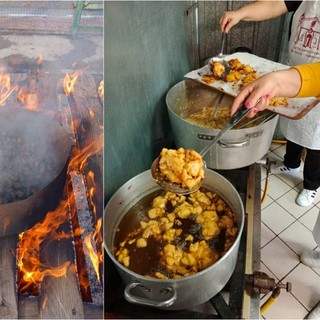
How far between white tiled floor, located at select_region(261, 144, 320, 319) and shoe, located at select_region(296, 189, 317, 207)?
0.03 m

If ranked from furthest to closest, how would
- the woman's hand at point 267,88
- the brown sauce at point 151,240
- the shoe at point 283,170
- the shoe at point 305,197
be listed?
the shoe at point 283,170
the shoe at point 305,197
the woman's hand at point 267,88
the brown sauce at point 151,240

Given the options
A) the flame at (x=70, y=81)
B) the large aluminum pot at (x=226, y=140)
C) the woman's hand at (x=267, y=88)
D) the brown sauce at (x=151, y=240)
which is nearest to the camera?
the flame at (x=70, y=81)

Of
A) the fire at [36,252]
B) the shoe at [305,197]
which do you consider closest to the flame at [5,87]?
the fire at [36,252]

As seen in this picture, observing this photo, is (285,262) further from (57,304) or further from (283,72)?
(57,304)

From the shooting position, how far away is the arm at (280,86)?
4.51 ft

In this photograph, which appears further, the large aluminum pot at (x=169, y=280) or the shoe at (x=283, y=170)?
the shoe at (x=283, y=170)

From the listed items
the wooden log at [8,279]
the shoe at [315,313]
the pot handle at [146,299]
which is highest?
the wooden log at [8,279]

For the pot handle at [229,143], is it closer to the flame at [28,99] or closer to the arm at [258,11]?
the flame at [28,99]

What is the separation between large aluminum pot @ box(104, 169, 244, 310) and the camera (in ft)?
3.34

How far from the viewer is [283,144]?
311 centimetres

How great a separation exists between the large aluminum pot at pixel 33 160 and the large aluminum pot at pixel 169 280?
0.31 metres

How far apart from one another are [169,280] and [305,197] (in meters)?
1.89

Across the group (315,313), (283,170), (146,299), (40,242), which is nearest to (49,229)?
(40,242)

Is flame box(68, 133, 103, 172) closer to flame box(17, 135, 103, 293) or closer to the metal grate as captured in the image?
flame box(17, 135, 103, 293)
